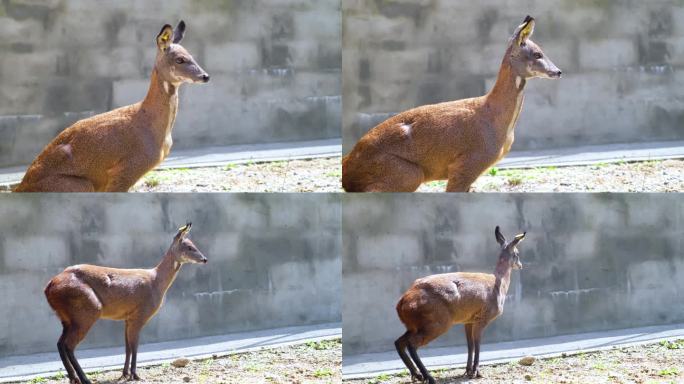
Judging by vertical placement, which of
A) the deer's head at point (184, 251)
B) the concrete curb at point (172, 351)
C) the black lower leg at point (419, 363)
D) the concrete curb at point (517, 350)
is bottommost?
the concrete curb at point (517, 350)

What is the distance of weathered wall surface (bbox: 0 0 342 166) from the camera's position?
12398 mm

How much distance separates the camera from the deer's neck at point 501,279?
34.3 ft

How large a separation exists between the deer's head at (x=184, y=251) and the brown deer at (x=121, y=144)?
1411mm

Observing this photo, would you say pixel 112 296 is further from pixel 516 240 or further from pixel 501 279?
pixel 516 240

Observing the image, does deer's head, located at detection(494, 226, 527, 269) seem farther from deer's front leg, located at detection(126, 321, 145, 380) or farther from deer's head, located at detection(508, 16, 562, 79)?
deer's front leg, located at detection(126, 321, 145, 380)

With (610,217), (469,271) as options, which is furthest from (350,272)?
(610,217)

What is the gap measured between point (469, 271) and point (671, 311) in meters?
2.43

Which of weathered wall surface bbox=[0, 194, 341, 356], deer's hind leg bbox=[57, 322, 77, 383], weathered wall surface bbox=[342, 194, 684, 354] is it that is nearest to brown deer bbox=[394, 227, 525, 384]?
weathered wall surface bbox=[342, 194, 684, 354]

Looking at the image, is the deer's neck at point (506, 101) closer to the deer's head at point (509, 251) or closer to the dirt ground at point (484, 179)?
the deer's head at point (509, 251)

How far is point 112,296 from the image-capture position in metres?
10.0

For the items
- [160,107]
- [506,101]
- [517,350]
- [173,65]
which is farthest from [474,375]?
[173,65]

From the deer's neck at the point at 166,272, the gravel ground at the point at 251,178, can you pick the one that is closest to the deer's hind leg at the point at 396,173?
the deer's neck at the point at 166,272

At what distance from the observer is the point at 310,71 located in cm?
1366

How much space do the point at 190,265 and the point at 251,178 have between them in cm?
127
